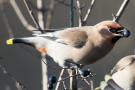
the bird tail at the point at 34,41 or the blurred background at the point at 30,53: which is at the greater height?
the bird tail at the point at 34,41

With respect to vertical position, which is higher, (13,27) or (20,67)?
(13,27)

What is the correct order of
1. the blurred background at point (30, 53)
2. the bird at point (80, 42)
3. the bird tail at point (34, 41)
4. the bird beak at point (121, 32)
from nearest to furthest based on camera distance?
A: 1. the bird beak at point (121, 32)
2. the bird at point (80, 42)
3. the bird tail at point (34, 41)
4. the blurred background at point (30, 53)

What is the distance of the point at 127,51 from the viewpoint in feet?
23.4

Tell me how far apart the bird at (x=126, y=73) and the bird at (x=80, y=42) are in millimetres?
819

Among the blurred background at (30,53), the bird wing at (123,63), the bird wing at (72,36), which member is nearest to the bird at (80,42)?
the bird wing at (72,36)

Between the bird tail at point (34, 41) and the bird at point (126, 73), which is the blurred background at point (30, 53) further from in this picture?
the bird tail at point (34, 41)

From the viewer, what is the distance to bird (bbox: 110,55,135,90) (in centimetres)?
438

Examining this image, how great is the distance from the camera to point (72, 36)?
12.0 ft

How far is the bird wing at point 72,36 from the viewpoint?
363 centimetres

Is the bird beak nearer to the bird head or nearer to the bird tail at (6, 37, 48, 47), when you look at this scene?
the bird head

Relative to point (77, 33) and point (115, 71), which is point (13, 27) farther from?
point (77, 33)

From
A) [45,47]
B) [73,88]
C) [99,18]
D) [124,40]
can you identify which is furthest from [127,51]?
[73,88]

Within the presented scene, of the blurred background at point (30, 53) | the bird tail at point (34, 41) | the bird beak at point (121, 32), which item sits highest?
the bird beak at point (121, 32)

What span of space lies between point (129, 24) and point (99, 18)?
52 cm
